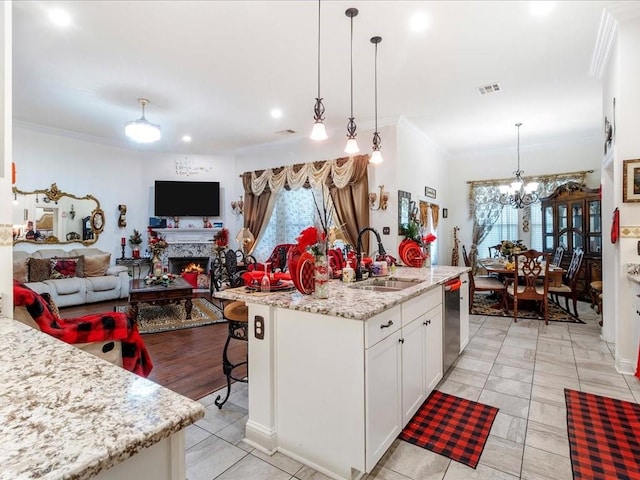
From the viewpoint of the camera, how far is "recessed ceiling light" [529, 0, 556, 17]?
269 centimetres

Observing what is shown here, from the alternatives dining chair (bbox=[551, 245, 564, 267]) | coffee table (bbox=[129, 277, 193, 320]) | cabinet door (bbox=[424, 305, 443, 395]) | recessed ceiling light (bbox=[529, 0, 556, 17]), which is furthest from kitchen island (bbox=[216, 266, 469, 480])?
dining chair (bbox=[551, 245, 564, 267])

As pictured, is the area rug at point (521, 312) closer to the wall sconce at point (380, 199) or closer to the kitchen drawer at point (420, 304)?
the wall sconce at point (380, 199)

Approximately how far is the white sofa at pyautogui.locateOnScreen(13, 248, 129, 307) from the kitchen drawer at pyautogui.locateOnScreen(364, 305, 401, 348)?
563 centimetres

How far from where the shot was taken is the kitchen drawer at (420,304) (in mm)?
2148

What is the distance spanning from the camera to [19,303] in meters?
1.93

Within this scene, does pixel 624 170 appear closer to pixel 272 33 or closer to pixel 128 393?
pixel 272 33

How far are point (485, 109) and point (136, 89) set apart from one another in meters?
4.91

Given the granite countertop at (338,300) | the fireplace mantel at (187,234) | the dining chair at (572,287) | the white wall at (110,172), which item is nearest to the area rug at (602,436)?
the granite countertop at (338,300)

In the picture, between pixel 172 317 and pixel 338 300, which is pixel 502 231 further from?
pixel 172 317

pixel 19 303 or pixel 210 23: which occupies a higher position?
pixel 210 23

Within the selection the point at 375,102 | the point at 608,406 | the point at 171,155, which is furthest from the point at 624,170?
the point at 171,155

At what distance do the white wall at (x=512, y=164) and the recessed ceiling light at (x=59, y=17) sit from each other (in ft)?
22.0

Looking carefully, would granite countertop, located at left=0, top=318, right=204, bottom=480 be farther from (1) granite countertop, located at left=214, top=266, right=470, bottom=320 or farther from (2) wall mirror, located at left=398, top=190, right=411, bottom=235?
(2) wall mirror, located at left=398, top=190, right=411, bottom=235

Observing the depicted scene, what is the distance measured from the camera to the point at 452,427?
225 cm
